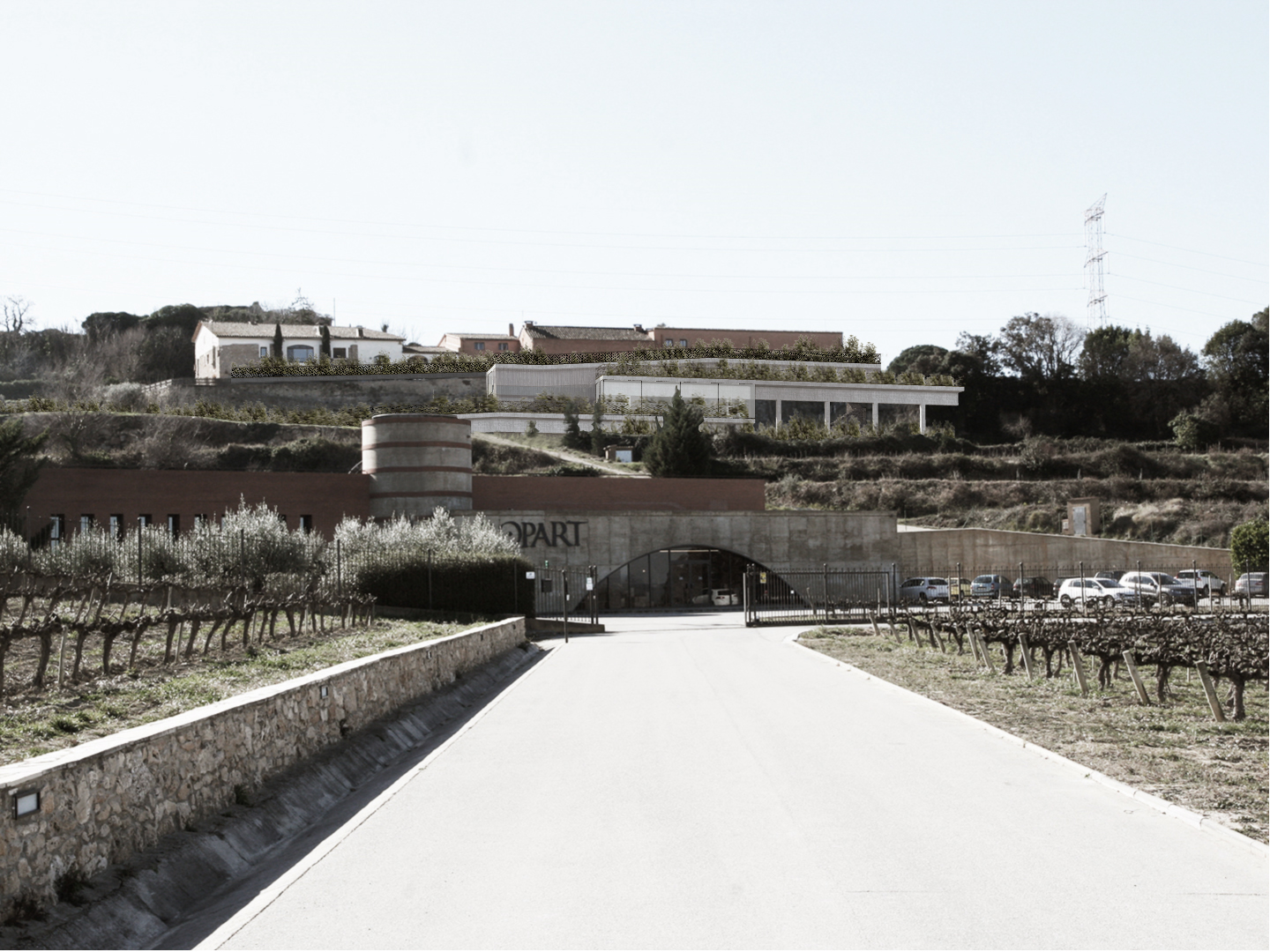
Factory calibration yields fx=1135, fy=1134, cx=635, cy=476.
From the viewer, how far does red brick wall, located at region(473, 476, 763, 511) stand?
162ft

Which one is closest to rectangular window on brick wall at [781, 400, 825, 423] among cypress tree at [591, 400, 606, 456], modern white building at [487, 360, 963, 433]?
modern white building at [487, 360, 963, 433]

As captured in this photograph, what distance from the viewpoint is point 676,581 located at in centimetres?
5288

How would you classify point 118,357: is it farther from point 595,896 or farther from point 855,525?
point 595,896

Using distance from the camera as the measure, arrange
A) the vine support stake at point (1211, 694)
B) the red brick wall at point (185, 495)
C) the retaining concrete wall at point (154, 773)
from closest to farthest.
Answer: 1. the retaining concrete wall at point (154, 773)
2. the vine support stake at point (1211, 694)
3. the red brick wall at point (185, 495)

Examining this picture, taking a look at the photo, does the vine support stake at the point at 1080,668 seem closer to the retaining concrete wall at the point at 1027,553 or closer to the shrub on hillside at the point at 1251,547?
the shrub on hillside at the point at 1251,547

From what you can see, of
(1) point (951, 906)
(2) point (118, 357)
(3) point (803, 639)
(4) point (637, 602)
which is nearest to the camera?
(1) point (951, 906)

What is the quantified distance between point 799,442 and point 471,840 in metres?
65.4

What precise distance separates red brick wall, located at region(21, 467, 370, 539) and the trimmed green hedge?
9.79m

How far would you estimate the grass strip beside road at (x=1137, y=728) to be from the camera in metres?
9.77

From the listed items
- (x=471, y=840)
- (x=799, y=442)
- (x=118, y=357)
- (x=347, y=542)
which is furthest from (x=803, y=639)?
(x=118, y=357)

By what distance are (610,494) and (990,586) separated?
1727 centimetres

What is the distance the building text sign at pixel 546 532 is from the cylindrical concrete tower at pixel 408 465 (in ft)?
12.0

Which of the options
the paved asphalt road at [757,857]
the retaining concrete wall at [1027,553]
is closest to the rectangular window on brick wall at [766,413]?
the retaining concrete wall at [1027,553]

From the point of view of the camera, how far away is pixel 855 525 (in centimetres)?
5291
